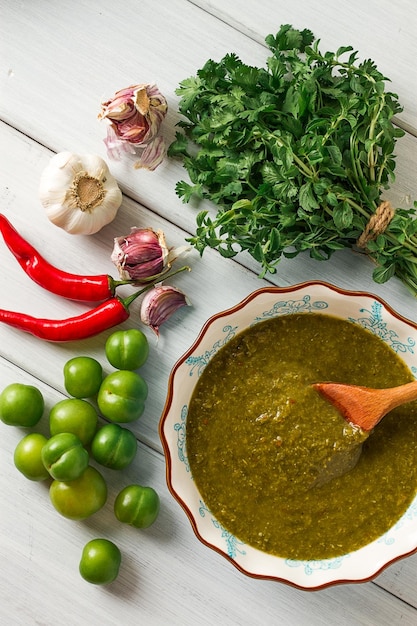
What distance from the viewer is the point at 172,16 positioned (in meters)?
2.13

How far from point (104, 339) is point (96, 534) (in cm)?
61

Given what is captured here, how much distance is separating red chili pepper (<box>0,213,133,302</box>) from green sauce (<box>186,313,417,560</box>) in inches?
15.9

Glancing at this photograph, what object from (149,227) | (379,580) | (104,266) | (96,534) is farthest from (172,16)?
(379,580)

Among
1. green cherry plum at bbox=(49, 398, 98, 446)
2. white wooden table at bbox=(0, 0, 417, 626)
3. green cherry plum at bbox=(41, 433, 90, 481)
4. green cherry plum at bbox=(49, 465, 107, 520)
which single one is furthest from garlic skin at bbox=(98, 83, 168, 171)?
green cherry plum at bbox=(49, 465, 107, 520)

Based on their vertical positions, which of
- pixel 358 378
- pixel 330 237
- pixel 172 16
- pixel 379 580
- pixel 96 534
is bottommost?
pixel 96 534

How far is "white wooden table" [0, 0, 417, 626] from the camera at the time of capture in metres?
2.13

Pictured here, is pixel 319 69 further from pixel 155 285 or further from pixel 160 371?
pixel 160 371

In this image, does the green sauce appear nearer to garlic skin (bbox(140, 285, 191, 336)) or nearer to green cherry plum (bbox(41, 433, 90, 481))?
garlic skin (bbox(140, 285, 191, 336))

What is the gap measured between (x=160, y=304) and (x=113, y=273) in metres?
0.20

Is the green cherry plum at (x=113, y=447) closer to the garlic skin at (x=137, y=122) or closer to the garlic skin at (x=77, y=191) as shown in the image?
the garlic skin at (x=77, y=191)

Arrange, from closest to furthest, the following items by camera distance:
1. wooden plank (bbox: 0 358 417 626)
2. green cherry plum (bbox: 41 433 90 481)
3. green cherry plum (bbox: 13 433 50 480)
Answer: green cherry plum (bbox: 41 433 90 481), green cherry plum (bbox: 13 433 50 480), wooden plank (bbox: 0 358 417 626)

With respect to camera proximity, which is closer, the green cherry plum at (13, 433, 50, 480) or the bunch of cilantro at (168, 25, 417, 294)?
the bunch of cilantro at (168, 25, 417, 294)

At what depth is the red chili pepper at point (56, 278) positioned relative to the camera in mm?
2100

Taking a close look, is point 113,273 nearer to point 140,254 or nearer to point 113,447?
point 140,254
